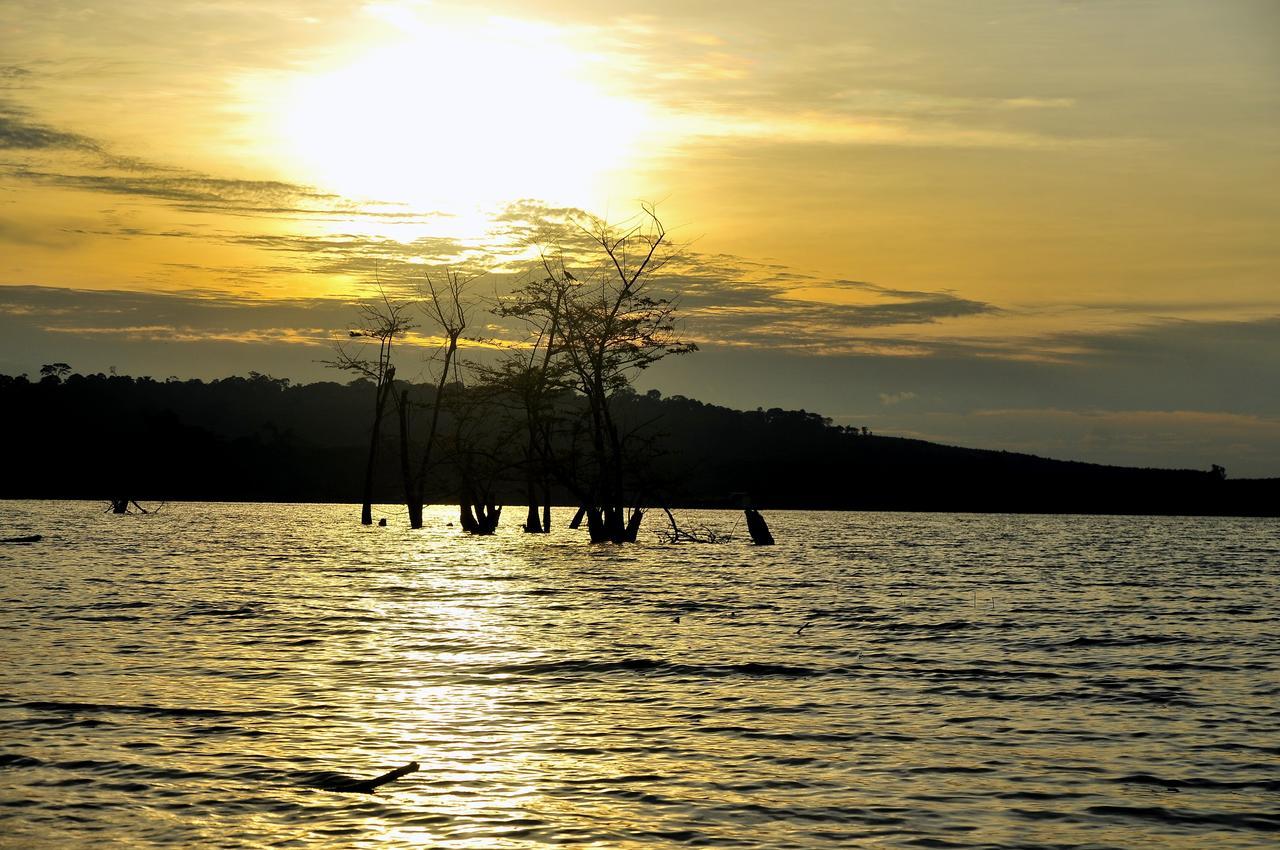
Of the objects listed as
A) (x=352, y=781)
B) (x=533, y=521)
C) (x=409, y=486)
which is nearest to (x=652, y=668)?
(x=352, y=781)

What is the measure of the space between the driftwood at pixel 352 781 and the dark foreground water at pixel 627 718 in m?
0.15

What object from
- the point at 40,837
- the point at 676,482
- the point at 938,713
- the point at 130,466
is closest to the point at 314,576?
the point at 676,482

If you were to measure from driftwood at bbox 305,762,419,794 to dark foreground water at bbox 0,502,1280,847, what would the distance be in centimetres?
15

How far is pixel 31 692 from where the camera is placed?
19344mm

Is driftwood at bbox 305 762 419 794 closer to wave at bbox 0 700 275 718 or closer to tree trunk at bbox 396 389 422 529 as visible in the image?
wave at bbox 0 700 275 718

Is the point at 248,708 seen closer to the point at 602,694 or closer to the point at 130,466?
the point at 602,694

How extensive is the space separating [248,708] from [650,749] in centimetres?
608

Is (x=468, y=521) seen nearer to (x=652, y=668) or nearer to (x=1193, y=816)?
(x=652, y=668)

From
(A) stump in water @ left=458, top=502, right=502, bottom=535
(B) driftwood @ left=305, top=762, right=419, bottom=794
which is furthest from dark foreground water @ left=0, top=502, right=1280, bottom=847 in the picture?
(A) stump in water @ left=458, top=502, right=502, bottom=535

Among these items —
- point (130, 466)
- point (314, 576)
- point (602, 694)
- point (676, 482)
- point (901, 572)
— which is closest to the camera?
point (602, 694)

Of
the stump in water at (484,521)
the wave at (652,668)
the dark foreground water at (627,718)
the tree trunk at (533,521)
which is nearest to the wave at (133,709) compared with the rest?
the dark foreground water at (627,718)

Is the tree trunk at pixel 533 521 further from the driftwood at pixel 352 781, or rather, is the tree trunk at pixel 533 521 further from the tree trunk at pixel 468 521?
the driftwood at pixel 352 781

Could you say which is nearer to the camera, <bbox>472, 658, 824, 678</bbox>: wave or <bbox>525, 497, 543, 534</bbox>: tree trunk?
<bbox>472, 658, 824, 678</bbox>: wave

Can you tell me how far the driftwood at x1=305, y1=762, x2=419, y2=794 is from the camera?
13586 mm
